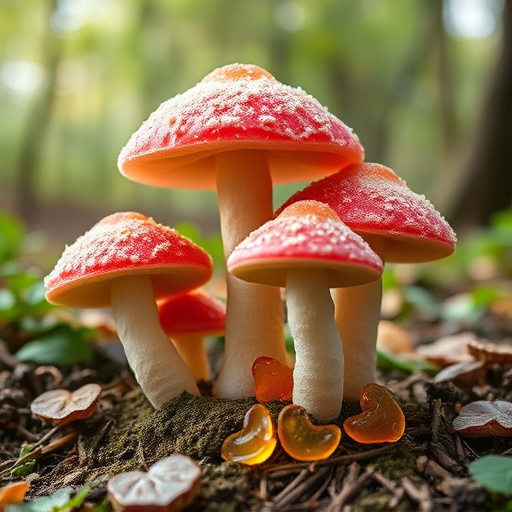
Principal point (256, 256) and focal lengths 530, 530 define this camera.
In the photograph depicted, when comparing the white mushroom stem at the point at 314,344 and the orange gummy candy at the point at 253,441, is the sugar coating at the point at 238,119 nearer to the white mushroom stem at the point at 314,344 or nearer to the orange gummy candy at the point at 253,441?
the white mushroom stem at the point at 314,344

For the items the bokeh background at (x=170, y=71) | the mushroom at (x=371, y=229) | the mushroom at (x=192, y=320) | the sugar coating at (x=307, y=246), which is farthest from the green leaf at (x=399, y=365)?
the bokeh background at (x=170, y=71)

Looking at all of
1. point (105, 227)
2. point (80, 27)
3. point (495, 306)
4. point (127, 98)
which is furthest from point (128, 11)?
point (105, 227)

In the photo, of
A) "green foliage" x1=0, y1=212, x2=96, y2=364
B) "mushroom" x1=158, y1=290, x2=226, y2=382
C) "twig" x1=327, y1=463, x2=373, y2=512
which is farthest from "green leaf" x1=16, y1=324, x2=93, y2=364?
"twig" x1=327, y1=463, x2=373, y2=512

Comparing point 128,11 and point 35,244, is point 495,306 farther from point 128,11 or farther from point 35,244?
point 128,11

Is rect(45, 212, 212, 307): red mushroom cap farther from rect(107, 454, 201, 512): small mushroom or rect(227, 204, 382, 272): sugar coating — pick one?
rect(107, 454, 201, 512): small mushroom

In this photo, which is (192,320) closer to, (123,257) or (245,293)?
(245,293)

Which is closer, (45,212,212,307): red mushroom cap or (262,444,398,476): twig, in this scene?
(262,444,398,476): twig

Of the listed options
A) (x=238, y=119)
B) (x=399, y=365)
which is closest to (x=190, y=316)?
(x=238, y=119)
